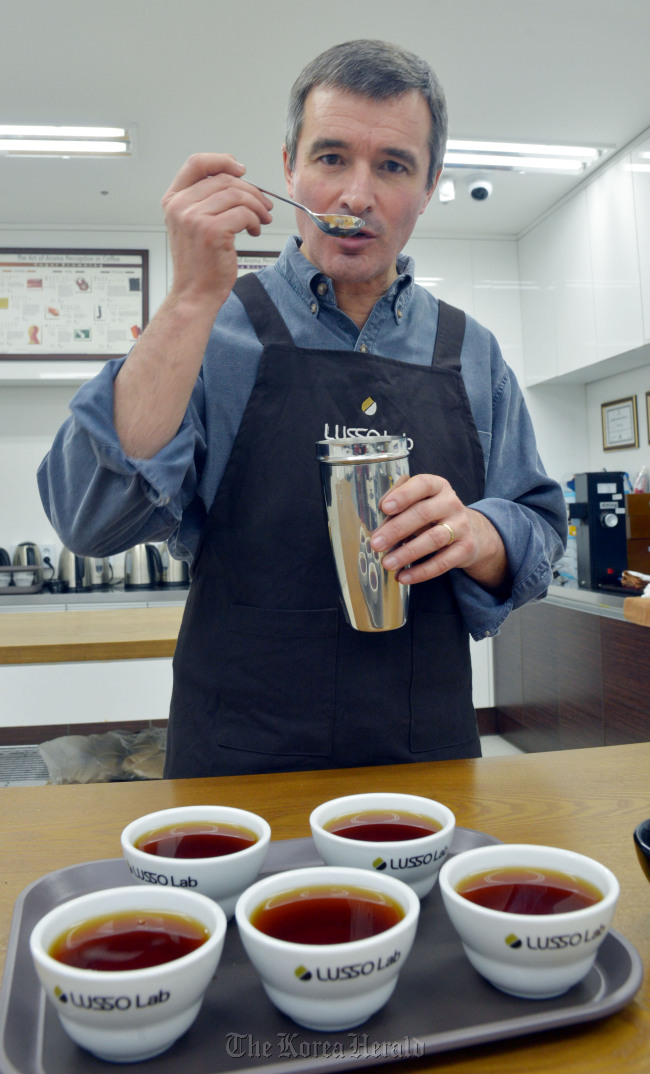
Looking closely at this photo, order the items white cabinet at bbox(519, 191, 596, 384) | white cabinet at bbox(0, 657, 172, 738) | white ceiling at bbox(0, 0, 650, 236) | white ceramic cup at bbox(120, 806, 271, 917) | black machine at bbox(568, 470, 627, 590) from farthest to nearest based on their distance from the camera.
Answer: white cabinet at bbox(519, 191, 596, 384) < black machine at bbox(568, 470, 627, 590) < white ceiling at bbox(0, 0, 650, 236) < white cabinet at bbox(0, 657, 172, 738) < white ceramic cup at bbox(120, 806, 271, 917)

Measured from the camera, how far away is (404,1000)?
0.45 m

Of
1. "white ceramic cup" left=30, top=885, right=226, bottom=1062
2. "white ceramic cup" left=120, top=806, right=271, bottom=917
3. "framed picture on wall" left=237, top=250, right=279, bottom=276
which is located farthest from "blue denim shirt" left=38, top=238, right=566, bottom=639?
"framed picture on wall" left=237, top=250, right=279, bottom=276

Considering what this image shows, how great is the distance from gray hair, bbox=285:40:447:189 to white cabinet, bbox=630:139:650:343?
2.53 m

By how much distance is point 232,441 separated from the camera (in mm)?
1085

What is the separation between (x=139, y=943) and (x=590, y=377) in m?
4.32

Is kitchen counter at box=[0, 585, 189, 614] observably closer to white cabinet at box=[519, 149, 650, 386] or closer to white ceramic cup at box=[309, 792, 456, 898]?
white cabinet at box=[519, 149, 650, 386]

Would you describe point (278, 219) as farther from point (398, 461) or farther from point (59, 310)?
point (398, 461)

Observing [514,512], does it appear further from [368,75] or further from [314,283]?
[368,75]

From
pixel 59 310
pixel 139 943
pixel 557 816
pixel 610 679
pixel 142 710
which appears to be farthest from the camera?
pixel 59 310

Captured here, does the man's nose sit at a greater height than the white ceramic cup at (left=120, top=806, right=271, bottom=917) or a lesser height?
greater

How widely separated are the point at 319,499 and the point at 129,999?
0.76m

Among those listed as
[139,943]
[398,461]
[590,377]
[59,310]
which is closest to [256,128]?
[59,310]

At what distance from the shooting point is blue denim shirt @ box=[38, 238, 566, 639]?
86cm

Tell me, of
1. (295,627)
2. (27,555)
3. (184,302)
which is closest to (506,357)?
(27,555)
